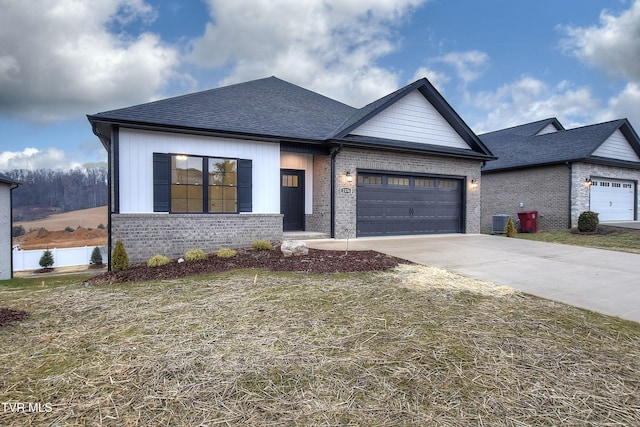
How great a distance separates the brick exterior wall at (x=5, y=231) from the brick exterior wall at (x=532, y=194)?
25.2m

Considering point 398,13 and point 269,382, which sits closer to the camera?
point 269,382

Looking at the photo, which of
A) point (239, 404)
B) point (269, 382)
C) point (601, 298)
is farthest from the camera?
point (601, 298)

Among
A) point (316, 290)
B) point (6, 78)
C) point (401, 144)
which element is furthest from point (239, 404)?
point (6, 78)

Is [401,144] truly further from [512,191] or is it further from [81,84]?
[81,84]

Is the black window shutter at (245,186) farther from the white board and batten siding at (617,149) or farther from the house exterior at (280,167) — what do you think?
the white board and batten siding at (617,149)

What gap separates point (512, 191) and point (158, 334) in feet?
65.4

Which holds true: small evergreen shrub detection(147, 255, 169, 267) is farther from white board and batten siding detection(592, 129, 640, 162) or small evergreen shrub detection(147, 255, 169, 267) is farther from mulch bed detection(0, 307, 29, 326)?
white board and batten siding detection(592, 129, 640, 162)

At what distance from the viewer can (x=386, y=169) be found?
12.3 meters

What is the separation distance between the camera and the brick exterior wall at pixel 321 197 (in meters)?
11.6

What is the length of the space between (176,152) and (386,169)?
7430 mm

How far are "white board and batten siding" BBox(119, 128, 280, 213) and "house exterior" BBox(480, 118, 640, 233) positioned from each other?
1440cm

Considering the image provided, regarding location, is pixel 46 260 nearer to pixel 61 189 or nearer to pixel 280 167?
pixel 61 189

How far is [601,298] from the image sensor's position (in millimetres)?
4938

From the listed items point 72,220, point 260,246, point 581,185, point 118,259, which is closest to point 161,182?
point 118,259
